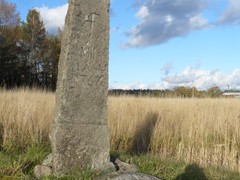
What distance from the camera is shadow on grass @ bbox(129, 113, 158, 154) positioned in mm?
7275

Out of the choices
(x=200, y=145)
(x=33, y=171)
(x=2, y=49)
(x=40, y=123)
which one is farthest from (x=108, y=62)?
(x=2, y=49)

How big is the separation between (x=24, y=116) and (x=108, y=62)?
2.76 m

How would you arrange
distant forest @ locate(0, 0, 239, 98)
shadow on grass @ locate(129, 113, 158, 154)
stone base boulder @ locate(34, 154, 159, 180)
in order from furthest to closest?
1. distant forest @ locate(0, 0, 239, 98)
2. shadow on grass @ locate(129, 113, 158, 154)
3. stone base boulder @ locate(34, 154, 159, 180)

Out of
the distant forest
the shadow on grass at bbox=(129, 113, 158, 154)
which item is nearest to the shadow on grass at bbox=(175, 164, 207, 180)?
the shadow on grass at bbox=(129, 113, 158, 154)

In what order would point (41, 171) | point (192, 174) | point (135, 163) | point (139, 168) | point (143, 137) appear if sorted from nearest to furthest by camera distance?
point (41, 171), point (139, 168), point (135, 163), point (192, 174), point (143, 137)

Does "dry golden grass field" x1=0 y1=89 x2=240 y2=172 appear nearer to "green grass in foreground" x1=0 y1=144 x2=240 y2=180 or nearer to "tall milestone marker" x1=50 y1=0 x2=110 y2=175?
"green grass in foreground" x1=0 y1=144 x2=240 y2=180

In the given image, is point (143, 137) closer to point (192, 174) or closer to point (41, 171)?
point (192, 174)

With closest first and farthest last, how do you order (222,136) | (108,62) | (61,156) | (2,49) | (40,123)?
(61,156), (108,62), (40,123), (222,136), (2,49)

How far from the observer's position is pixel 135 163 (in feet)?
16.9

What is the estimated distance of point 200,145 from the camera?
6988 millimetres

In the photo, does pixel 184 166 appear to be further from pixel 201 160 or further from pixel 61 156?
pixel 61 156

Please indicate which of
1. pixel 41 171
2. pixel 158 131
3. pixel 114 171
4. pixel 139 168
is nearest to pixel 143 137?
pixel 158 131

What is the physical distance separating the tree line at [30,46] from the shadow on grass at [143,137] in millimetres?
22079

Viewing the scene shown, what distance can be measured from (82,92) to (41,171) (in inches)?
43.2
